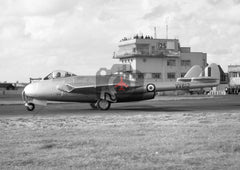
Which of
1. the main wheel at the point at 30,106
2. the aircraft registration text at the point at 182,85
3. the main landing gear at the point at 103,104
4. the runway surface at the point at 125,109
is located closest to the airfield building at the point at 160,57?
the runway surface at the point at 125,109

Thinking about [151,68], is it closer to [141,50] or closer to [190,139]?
[141,50]

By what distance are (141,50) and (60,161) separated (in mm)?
100243

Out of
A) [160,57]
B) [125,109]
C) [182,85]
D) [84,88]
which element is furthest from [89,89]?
[160,57]

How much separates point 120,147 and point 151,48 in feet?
331

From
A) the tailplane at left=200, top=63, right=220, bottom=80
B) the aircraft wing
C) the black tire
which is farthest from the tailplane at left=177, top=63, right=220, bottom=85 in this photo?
the aircraft wing

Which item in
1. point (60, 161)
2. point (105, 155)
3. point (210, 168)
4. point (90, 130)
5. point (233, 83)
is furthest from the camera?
point (233, 83)

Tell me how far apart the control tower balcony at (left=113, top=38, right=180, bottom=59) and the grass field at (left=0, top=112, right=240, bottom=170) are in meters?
93.5

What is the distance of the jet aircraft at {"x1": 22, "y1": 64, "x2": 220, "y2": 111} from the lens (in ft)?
78.2

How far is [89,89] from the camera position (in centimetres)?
2412

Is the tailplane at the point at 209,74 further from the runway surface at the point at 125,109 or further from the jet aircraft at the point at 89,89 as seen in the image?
the jet aircraft at the point at 89,89

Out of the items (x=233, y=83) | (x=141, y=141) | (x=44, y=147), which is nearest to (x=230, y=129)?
(x=141, y=141)

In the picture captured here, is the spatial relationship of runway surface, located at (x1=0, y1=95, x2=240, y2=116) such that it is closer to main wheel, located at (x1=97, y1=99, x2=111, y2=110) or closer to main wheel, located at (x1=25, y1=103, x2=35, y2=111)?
main wheel, located at (x1=25, y1=103, x2=35, y2=111)

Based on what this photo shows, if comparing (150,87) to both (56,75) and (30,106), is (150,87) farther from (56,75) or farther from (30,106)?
(30,106)

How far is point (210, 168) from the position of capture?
7.08m
